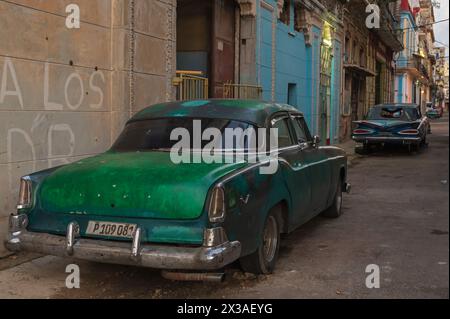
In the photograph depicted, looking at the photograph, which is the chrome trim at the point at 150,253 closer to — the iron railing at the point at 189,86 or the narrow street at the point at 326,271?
the narrow street at the point at 326,271

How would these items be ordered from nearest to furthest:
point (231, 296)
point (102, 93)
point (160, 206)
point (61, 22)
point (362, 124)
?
point (160, 206), point (231, 296), point (61, 22), point (102, 93), point (362, 124)

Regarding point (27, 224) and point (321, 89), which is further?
point (321, 89)

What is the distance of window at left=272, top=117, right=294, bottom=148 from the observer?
228 inches

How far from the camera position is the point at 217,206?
4191 mm

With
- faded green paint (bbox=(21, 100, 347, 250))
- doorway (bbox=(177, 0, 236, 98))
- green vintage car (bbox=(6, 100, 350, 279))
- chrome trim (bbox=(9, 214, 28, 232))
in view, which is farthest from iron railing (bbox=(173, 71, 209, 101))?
chrome trim (bbox=(9, 214, 28, 232))

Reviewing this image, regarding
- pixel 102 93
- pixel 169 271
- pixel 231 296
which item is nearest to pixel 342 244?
pixel 231 296

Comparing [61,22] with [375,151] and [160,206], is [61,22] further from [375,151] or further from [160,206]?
[375,151]

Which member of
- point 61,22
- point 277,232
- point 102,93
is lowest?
point 277,232

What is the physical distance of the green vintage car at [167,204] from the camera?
4.18m

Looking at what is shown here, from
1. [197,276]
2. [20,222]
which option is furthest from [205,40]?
[197,276]

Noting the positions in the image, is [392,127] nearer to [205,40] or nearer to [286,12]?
[286,12]

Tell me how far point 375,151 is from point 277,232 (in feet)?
47.3

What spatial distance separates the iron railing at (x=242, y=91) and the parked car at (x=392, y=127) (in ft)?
16.9

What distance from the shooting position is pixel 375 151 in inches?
747
